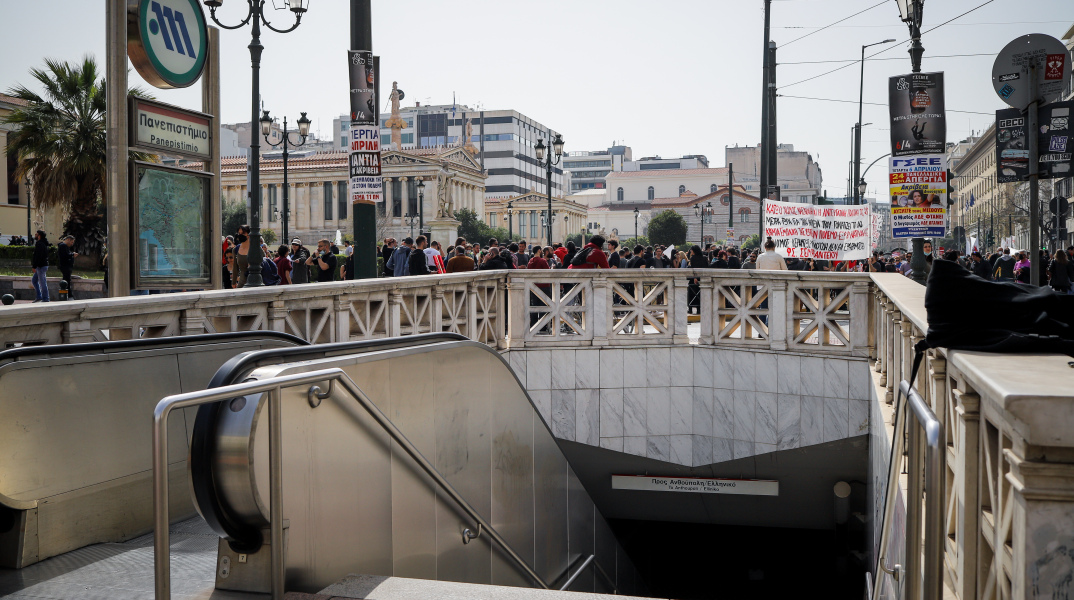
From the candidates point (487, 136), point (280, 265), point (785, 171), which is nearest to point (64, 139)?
point (280, 265)

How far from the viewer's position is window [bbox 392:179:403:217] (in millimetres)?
94750

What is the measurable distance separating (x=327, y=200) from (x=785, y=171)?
87104 millimetres

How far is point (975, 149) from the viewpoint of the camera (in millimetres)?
102312

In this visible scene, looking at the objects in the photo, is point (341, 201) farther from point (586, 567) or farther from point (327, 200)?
point (586, 567)

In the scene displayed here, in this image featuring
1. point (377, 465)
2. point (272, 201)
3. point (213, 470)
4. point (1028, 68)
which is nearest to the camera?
point (213, 470)

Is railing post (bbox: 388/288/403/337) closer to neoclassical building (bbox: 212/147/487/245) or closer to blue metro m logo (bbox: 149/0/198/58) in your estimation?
blue metro m logo (bbox: 149/0/198/58)

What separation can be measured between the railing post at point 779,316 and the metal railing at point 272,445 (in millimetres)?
8176

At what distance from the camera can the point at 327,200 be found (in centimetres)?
9662

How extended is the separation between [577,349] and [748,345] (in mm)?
2522

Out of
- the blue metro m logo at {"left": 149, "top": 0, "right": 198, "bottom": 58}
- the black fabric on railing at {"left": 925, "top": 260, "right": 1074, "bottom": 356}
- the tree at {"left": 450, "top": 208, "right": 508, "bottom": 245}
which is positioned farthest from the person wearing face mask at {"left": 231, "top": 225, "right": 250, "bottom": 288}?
the tree at {"left": 450, "top": 208, "right": 508, "bottom": 245}

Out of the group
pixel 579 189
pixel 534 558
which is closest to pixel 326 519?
pixel 534 558

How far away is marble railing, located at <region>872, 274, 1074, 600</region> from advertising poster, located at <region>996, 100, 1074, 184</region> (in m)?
4.14

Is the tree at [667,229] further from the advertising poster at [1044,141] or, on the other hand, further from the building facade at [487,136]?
the advertising poster at [1044,141]

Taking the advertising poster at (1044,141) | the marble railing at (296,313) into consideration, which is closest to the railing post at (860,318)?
the advertising poster at (1044,141)
